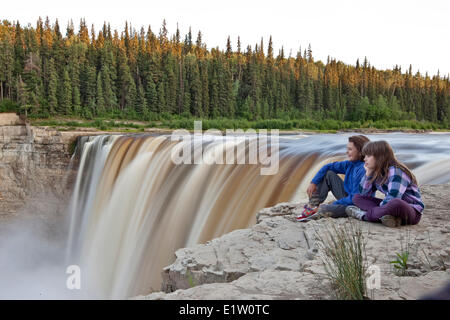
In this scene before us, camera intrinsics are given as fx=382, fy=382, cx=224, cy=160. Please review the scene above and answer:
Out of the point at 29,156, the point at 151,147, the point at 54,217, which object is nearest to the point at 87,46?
the point at 29,156

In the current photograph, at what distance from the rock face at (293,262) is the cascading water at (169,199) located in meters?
2.41

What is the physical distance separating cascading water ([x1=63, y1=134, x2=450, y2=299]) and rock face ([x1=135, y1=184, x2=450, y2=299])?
94.7 inches

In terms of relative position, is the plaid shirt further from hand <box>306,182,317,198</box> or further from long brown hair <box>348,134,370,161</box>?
hand <box>306,182,317,198</box>

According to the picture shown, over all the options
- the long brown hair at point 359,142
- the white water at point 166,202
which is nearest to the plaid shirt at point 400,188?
the long brown hair at point 359,142

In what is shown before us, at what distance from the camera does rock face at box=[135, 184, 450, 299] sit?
8.93 feet

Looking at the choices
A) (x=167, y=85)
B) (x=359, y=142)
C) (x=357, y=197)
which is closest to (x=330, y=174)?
(x=359, y=142)

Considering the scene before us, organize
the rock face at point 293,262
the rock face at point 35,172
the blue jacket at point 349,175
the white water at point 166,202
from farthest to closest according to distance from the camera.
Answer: the rock face at point 35,172
the white water at point 166,202
the blue jacket at point 349,175
the rock face at point 293,262

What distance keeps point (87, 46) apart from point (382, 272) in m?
49.0

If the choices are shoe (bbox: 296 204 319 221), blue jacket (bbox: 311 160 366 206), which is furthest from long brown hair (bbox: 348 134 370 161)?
shoe (bbox: 296 204 319 221)

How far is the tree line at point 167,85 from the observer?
38.6m

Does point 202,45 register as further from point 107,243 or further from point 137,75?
point 107,243

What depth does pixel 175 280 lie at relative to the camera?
3.81m

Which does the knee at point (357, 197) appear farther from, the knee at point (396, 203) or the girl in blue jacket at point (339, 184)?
the knee at point (396, 203)

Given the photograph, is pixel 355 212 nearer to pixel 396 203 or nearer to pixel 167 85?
pixel 396 203
